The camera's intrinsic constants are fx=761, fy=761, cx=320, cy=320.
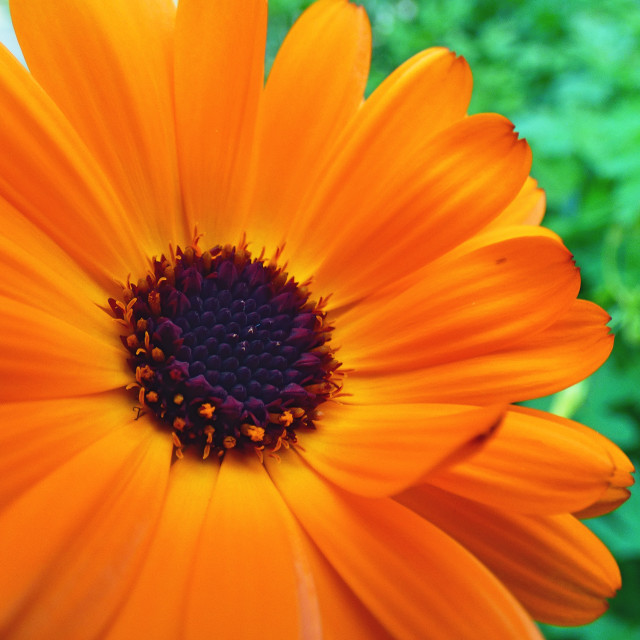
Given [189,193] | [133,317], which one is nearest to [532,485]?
[133,317]

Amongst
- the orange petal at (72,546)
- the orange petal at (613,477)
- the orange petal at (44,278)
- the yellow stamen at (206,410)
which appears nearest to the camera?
the orange petal at (72,546)

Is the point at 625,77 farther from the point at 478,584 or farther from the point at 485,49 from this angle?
the point at 478,584

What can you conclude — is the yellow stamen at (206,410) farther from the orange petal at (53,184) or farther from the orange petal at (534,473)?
the orange petal at (534,473)

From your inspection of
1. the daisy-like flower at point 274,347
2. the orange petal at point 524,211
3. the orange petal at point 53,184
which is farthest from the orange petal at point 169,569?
the orange petal at point 524,211

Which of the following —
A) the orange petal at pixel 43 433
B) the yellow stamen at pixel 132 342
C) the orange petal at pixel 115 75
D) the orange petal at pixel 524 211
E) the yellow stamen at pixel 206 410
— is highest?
the orange petal at pixel 524 211

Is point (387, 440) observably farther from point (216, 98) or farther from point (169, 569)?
point (216, 98)


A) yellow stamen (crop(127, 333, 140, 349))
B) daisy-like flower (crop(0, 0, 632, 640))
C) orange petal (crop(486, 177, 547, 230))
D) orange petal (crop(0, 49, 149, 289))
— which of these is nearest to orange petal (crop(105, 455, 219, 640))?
daisy-like flower (crop(0, 0, 632, 640))

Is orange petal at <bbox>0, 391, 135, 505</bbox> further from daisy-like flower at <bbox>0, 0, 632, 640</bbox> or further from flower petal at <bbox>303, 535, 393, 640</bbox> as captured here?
flower petal at <bbox>303, 535, 393, 640</bbox>
